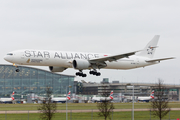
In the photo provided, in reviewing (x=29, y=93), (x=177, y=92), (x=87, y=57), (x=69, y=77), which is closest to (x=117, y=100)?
(x=69, y=77)

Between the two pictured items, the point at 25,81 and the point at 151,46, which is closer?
the point at 151,46

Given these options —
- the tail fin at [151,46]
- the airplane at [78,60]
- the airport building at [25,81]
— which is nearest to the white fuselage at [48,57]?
the airplane at [78,60]

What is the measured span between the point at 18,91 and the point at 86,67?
76.9 m

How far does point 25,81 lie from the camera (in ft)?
405

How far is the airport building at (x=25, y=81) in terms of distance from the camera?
123 metres

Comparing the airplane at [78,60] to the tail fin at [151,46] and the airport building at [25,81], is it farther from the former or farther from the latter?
the airport building at [25,81]

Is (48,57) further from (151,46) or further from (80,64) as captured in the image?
(151,46)

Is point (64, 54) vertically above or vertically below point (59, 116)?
above

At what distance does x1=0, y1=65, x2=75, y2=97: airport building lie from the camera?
403 ft

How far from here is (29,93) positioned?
400 feet

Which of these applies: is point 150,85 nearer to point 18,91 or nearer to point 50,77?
point 50,77

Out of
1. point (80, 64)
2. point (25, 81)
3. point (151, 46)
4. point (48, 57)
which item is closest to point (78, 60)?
point (80, 64)

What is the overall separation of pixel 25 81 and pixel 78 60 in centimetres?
7639

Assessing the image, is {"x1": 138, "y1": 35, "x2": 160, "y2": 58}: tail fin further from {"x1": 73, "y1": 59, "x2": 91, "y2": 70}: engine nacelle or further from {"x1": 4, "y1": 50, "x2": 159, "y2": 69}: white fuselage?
{"x1": 73, "y1": 59, "x2": 91, "y2": 70}: engine nacelle
